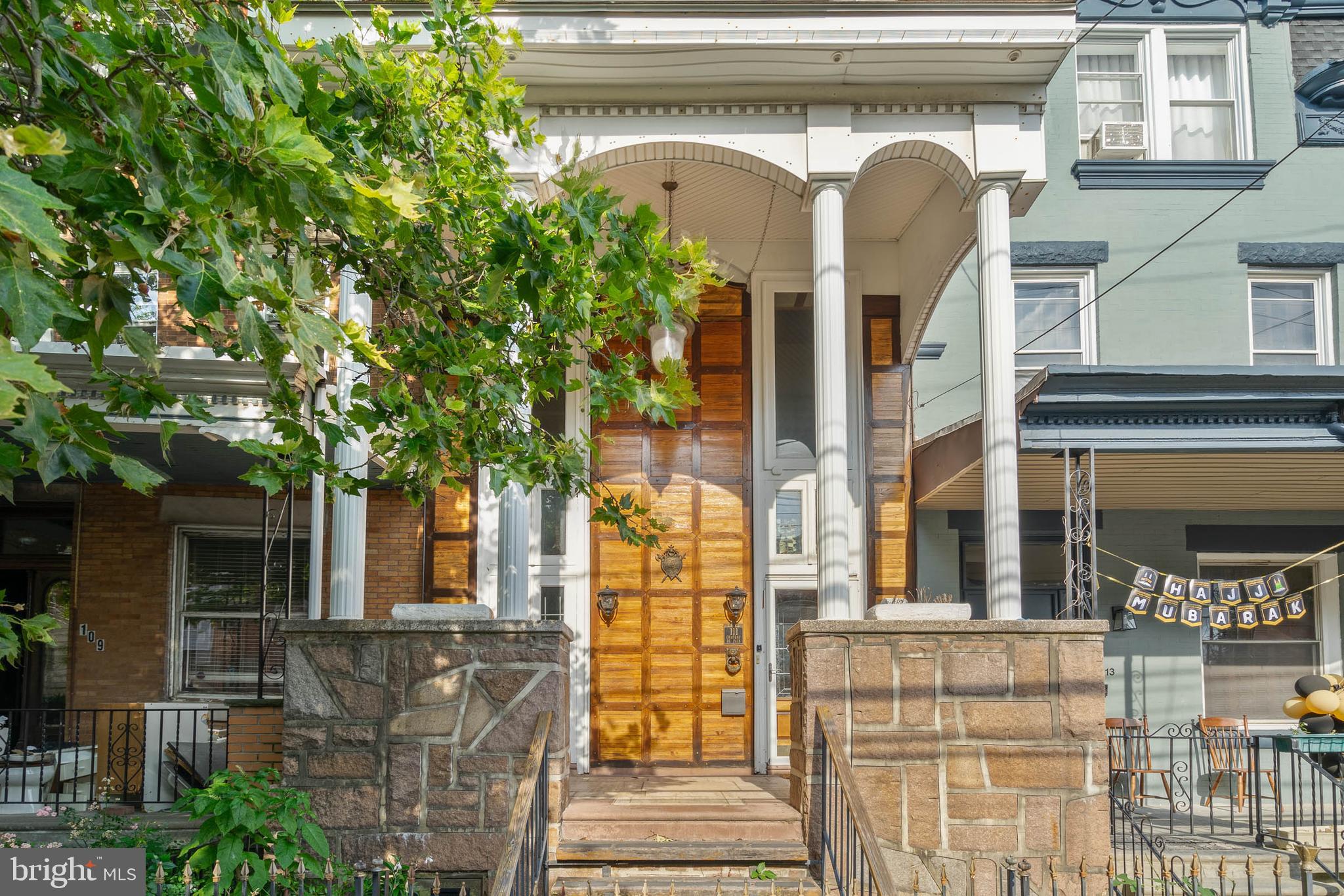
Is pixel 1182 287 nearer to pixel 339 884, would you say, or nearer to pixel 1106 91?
pixel 1106 91

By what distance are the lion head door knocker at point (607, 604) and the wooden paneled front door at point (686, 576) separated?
5 cm

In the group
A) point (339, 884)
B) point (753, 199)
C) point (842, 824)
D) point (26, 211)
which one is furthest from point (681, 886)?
point (753, 199)

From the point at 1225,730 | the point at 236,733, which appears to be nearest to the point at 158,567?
the point at 236,733

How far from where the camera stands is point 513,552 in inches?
324

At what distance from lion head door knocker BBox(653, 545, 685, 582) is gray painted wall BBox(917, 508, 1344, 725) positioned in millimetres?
4767

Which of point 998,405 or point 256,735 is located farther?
point 256,735

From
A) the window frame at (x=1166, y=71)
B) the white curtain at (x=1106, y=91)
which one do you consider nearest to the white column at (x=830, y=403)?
the window frame at (x=1166, y=71)

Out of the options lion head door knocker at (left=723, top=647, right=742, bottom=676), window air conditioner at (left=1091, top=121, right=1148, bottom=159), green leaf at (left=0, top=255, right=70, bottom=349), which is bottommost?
lion head door knocker at (left=723, top=647, right=742, bottom=676)

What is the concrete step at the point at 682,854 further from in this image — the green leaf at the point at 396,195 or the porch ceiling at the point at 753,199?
the porch ceiling at the point at 753,199

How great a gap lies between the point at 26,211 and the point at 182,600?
10.4 meters

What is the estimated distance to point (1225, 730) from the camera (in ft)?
39.2

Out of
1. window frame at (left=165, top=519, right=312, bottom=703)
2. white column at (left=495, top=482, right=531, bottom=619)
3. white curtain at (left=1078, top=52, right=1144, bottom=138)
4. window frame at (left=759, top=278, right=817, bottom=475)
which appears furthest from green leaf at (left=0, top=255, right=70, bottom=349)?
white curtain at (left=1078, top=52, right=1144, bottom=138)

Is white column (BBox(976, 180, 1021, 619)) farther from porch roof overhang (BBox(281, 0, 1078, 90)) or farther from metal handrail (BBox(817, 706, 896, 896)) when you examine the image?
metal handrail (BBox(817, 706, 896, 896))

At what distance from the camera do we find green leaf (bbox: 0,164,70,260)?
236 cm
